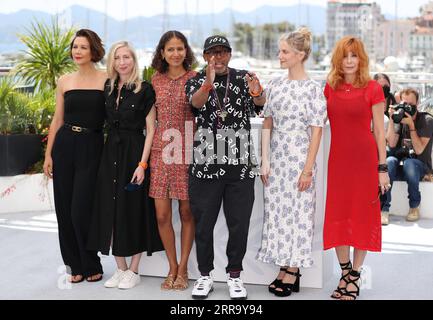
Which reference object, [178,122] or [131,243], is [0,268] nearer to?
[131,243]

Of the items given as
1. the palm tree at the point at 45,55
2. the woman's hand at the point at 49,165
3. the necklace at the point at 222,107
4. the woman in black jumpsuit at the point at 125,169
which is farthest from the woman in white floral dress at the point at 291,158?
the palm tree at the point at 45,55

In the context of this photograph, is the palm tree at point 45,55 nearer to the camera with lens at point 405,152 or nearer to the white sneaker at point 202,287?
the camera with lens at point 405,152

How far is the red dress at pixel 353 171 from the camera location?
360cm

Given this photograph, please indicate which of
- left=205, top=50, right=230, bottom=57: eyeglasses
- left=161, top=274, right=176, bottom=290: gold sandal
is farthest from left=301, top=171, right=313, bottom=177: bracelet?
left=161, top=274, right=176, bottom=290: gold sandal

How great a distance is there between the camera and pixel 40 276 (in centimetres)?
432

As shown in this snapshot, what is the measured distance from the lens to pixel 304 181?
144 inches

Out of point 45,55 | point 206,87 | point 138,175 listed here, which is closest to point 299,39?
point 206,87

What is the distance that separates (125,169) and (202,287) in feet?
2.32

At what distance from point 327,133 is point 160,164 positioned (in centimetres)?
87

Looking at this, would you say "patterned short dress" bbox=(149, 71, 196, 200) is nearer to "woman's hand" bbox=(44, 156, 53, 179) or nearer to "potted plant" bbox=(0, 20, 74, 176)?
"woman's hand" bbox=(44, 156, 53, 179)

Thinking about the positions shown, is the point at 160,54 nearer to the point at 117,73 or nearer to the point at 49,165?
the point at 117,73

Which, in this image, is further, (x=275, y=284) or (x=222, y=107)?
(x=275, y=284)

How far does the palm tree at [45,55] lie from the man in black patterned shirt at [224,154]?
12.4ft
